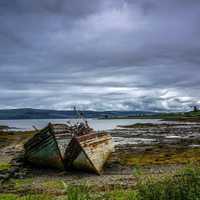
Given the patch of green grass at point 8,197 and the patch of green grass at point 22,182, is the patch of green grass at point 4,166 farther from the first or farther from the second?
the patch of green grass at point 8,197

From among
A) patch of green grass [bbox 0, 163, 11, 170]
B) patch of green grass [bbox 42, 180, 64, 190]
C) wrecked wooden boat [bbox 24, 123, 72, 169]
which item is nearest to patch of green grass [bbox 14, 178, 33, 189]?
patch of green grass [bbox 42, 180, 64, 190]

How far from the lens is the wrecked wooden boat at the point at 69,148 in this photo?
24984 mm

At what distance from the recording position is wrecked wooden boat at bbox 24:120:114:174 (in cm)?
2498

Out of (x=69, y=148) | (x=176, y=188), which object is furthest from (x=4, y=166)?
(x=176, y=188)

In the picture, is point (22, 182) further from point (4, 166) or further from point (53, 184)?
point (4, 166)

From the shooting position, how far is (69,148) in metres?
25.6

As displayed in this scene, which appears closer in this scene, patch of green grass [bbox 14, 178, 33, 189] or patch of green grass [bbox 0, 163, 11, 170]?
patch of green grass [bbox 14, 178, 33, 189]

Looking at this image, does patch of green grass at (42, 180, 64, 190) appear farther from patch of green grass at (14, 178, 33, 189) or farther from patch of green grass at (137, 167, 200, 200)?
patch of green grass at (137, 167, 200, 200)

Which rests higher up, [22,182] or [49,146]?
[49,146]

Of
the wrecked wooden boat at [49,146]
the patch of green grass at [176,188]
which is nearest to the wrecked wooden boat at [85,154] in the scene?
the wrecked wooden boat at [49,146]

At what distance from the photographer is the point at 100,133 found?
28.0 m

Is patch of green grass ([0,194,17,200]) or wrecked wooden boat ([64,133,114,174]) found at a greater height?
wrecked wooden boat ([64,133,114,174])

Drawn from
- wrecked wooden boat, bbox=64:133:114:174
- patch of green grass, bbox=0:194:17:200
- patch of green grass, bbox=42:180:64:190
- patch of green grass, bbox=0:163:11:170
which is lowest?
patch of green grass, bbox=0:194:17:200

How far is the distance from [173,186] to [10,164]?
20259 millimetres
